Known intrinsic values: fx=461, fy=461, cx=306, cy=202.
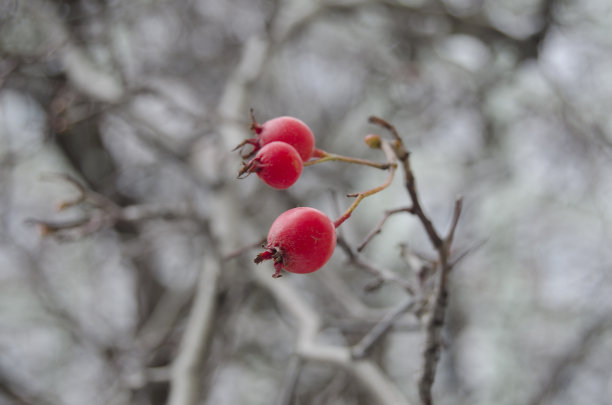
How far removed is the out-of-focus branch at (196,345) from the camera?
1805 mm

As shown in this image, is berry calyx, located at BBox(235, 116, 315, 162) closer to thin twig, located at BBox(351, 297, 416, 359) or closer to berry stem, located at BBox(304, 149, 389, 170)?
berry stem, located at BBox(304, 149, 389, 170)

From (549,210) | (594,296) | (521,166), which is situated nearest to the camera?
(594,296)

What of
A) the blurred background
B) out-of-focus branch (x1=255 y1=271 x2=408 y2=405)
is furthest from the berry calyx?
the blurred background

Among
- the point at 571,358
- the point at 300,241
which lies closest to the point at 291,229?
the point at 300,241

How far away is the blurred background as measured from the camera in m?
3.09

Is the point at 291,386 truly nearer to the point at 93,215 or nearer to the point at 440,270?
the point at 440,270

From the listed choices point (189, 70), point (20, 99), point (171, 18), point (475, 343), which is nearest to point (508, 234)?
point (475, 343)

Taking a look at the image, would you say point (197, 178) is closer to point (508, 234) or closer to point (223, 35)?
point (223, 35)

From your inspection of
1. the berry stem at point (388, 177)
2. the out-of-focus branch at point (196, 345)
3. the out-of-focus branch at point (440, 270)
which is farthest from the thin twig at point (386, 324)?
the out-of-focus branch at point (196, 345)

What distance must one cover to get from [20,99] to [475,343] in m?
5.05

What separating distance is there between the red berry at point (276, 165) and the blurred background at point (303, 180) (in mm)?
1521

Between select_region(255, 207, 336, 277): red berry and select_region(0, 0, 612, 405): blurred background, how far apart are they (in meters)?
1.58

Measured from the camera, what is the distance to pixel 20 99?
417cm

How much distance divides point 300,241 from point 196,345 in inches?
52.5
